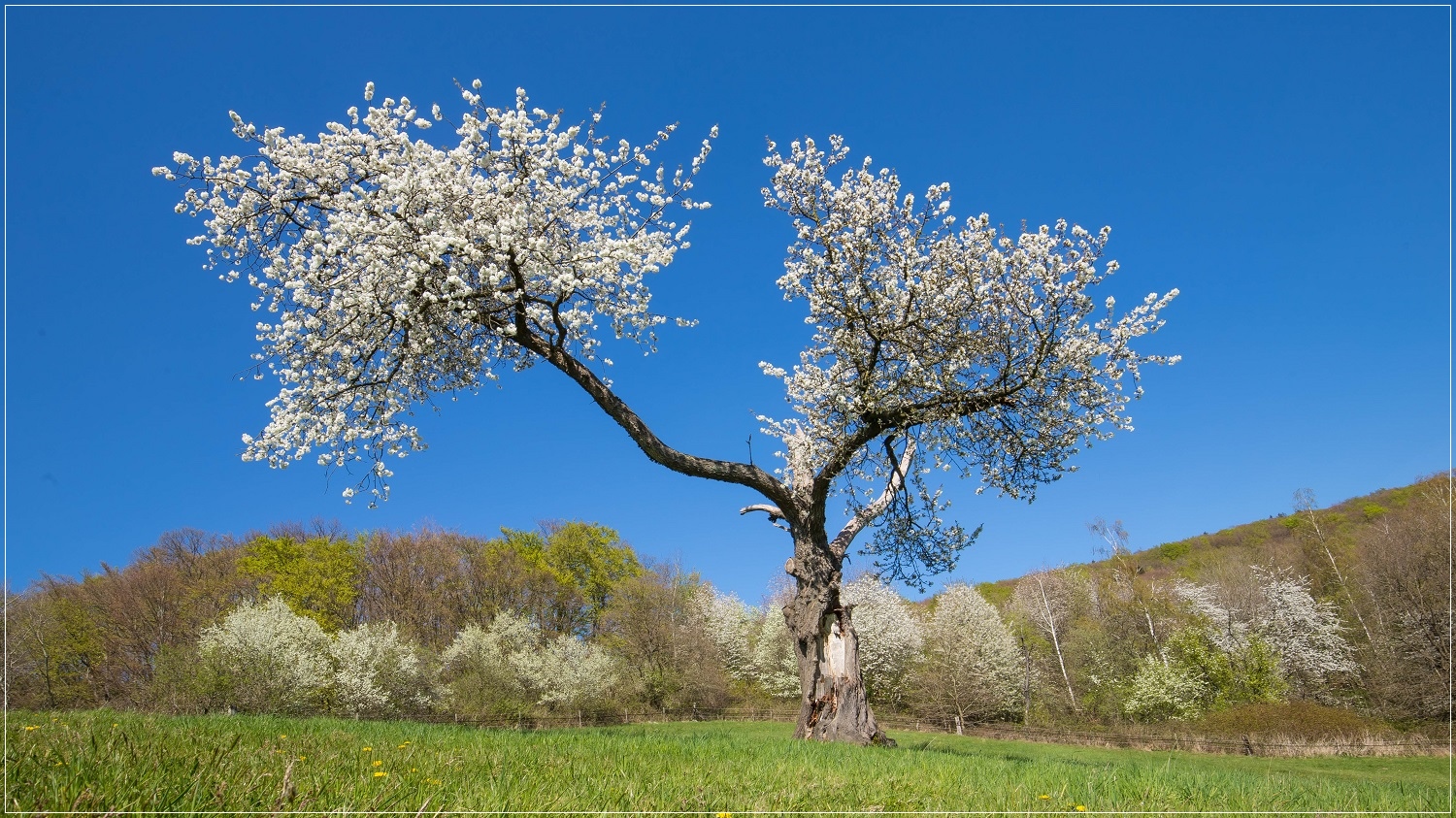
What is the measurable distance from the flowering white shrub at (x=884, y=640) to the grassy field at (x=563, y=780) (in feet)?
153

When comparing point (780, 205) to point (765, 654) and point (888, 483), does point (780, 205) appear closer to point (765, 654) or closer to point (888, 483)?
point (888, 483)

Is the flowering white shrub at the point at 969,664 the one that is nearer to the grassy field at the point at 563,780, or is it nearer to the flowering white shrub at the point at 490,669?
the flowering white shrub at the point at 490,669

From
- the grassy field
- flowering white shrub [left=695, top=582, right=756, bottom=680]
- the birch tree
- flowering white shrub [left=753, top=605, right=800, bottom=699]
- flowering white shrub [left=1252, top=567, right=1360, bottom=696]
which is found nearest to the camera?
the grassy field

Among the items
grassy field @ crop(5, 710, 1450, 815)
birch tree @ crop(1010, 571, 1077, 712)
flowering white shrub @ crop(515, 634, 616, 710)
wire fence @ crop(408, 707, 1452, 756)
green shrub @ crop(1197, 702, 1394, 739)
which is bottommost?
wire fence @ crop(408, 707, 1452, 756)

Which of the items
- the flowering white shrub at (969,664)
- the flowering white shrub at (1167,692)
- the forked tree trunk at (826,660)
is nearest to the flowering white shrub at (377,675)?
the forked tree trunk at (826,660)

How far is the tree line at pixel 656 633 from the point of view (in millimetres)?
36719

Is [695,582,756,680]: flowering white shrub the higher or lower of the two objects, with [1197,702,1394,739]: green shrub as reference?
higher

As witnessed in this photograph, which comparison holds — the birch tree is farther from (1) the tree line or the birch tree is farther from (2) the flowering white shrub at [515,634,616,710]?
(2) the flowering white shrub at [515,634,616,710]

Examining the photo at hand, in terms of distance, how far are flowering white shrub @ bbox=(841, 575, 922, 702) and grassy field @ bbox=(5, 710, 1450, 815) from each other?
1836 inches

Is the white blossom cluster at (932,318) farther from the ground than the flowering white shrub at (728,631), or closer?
farther from the ground

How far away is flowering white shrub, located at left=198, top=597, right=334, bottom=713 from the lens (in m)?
31.2

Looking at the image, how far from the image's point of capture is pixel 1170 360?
1355 cm

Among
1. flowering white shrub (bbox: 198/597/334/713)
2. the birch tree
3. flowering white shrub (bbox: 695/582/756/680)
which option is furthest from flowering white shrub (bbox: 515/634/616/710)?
the birch tree

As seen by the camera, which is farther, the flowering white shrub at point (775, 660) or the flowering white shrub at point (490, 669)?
the flowering white shrub at point (775, 660)
